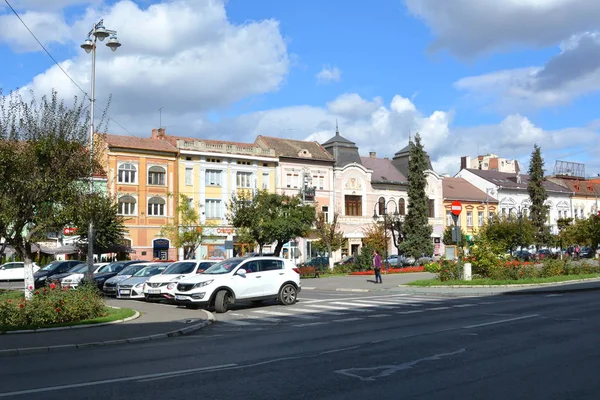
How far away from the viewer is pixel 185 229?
5475 centimetres

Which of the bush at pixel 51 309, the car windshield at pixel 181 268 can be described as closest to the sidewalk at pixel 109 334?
the bush at pixel 51 309

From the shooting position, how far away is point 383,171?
7562cm

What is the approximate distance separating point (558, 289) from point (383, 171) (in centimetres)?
4950

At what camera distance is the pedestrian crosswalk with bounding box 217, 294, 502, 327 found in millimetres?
18312

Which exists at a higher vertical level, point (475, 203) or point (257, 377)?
point (475, 203)

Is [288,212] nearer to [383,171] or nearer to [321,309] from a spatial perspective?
[321,309]

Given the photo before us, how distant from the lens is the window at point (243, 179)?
62.9 metres

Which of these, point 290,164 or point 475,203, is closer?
point 290,164

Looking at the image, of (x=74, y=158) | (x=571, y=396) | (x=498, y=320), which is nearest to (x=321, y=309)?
(x=498, y=320)

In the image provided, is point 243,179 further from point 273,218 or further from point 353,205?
point 273,218

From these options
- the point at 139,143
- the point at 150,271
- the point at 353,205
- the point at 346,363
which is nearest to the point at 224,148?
the point at 139,143

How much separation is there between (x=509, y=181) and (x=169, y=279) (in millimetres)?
72485

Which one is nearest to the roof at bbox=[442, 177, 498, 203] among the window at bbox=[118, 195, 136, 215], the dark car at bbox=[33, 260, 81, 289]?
the window at bbox=[118, 195, 136, 215]

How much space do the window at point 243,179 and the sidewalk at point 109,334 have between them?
43464 mm
